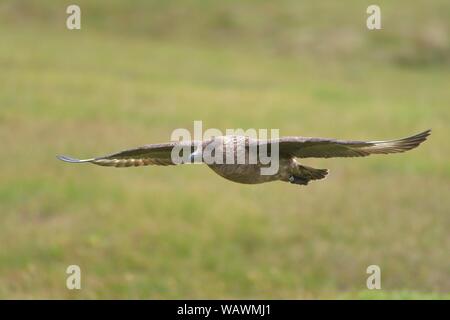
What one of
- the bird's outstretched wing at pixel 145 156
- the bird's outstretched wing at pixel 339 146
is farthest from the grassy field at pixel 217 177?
the bird's outstretched wing at pixel 145 156

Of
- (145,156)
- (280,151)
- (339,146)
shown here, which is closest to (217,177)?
(145,156)

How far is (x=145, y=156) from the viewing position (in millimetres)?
7688

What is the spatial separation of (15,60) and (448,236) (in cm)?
1537

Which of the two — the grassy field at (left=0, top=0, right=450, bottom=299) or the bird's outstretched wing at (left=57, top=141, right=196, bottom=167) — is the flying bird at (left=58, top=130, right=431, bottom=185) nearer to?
the bird's outstretched wing at (left=57, top=141, right=196, bottom=167)

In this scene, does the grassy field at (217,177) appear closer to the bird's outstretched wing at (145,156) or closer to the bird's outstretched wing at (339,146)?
the bird's outstretched wing at (339,146)

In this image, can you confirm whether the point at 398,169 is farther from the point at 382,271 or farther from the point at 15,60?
the point at 15,60

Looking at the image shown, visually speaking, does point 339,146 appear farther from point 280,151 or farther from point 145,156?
point 145,156

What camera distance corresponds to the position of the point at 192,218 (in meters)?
15.7

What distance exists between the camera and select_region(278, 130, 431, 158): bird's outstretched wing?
21.3 feet

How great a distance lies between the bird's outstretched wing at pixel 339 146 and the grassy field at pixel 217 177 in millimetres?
4586

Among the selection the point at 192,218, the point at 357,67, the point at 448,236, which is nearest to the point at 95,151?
the point at 192,218

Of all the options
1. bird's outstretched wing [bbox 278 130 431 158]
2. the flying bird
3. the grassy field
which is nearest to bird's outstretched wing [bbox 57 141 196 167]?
the flying bird

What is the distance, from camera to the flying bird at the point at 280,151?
21.6 feet

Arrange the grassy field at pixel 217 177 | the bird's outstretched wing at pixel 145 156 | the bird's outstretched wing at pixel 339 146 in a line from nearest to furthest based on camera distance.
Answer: the bird's outstretched wing at pixel 339 146 → the bird's outstretched wing at pixel 145 156 → the grassy field at pixel 217 177
